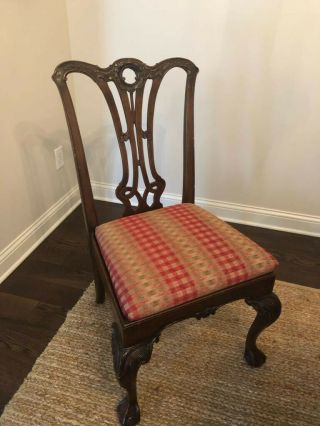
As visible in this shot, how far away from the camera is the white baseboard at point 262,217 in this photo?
1.88 meters

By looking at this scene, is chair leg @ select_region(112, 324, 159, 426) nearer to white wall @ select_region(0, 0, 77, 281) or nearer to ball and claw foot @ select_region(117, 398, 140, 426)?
ball and claw foot @ select_region(117, 398, 140, 426)

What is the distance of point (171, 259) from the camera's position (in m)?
0.97

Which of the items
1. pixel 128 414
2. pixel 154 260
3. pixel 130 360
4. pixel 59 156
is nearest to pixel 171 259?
pixel 154 260

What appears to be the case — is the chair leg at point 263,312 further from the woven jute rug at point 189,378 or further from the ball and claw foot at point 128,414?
the ball and claw foot at point 128,414

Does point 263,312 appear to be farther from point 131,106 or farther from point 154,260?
point 131,106

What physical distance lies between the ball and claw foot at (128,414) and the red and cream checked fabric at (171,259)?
36 cm

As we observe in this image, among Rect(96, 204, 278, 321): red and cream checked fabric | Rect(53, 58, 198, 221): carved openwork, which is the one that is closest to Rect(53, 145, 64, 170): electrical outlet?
Rect(53, 58, 198, 221): carved openwork

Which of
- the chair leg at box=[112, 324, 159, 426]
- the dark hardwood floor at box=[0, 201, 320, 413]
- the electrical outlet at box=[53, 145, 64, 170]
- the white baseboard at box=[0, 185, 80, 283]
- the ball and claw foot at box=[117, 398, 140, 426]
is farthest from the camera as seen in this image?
the electrical outlet at box=[53, 145, 64, 170]

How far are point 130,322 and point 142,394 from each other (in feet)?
1.39

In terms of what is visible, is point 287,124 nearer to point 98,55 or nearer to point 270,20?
point 270,20

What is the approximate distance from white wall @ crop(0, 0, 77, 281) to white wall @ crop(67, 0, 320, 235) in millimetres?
171

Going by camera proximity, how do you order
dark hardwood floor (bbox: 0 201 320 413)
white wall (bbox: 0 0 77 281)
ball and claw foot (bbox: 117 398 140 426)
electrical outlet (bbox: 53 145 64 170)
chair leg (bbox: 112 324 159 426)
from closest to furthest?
chair leg (bbox: 112 324 159 426) < ball and claw foot (bbox: 117 398 140 426) < dark hardwood floor (bbox: 0 201 320 413) < white wall (bbox: 0 0 77 281) < electrical outlet (bbox: 53 145 64 170)

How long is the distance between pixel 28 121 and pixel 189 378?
132 centimetres

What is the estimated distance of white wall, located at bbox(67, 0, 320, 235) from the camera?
1502 mm
